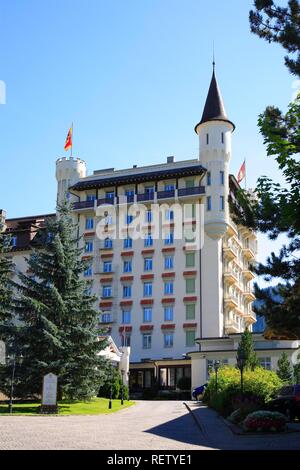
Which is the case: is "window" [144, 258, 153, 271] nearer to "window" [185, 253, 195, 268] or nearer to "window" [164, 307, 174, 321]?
"window" [185, 253, 195, 268]

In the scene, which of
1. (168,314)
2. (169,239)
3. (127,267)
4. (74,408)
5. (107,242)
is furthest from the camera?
(107,242)

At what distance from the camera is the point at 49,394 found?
28.9 m

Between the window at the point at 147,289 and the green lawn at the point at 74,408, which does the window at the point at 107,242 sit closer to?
the window at the point at 147,289

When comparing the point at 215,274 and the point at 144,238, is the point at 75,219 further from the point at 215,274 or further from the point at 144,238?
the point at 215,274

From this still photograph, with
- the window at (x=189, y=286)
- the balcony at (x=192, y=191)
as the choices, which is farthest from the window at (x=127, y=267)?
the balcony at (x=192, y=191)

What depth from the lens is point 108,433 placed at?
62.6 ft

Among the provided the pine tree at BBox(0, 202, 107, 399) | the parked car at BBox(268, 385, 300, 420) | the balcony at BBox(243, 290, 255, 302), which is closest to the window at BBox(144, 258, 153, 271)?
the balcony at BBox(243, 290, 255, 302)

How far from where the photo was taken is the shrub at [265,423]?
20000mm

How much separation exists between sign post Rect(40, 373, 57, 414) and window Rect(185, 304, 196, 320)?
32.4 m

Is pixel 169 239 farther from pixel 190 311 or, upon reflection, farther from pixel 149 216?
pixel 190 311

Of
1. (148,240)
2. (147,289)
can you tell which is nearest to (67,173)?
(148,240)

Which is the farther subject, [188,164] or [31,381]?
[188,164]

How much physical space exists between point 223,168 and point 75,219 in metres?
17.6
